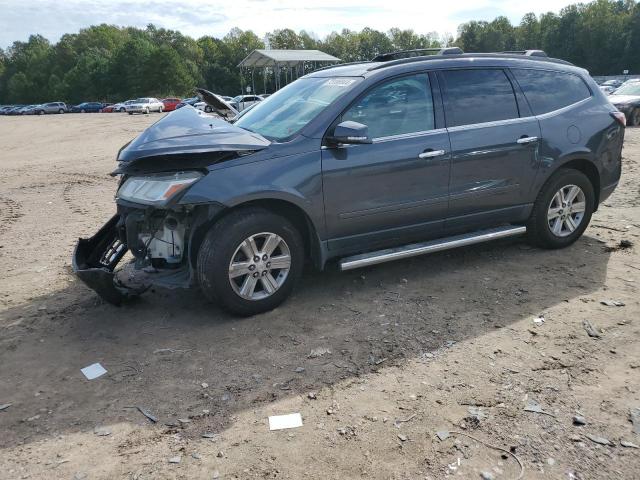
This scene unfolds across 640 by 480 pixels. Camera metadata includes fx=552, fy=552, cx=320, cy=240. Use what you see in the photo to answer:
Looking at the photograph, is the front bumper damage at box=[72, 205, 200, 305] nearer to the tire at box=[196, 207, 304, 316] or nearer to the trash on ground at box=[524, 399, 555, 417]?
the tire at box=[196, 207, 304, 316]

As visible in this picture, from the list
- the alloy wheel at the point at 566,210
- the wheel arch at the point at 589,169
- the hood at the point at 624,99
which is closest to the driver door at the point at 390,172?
the alloy wheel at the point at 566,210

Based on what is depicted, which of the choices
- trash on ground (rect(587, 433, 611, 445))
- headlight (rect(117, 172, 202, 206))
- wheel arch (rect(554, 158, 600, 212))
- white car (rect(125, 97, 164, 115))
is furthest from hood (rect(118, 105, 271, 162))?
white car (rect(125, 97, 164, 115))

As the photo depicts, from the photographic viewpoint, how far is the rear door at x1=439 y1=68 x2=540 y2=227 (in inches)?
193

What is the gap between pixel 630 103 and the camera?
18.2m

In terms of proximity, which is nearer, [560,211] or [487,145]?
[487,145]

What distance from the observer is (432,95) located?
4844 mm

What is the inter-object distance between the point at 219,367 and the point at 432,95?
9.64 ft

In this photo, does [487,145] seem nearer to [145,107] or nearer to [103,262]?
[103,262]

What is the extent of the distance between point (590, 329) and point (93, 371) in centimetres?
347

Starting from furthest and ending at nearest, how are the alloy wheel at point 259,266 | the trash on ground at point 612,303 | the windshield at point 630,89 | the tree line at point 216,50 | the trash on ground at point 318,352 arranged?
the tree line at point 216,50
the windshield at point 630,89
the trash on ground at point 612,303
the alloy wheel at point 259,266
the trash on ground at point 318,352

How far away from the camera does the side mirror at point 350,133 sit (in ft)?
13.8

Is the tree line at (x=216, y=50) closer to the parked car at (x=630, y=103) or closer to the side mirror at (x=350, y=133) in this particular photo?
the parked car at (x=630, y=103)

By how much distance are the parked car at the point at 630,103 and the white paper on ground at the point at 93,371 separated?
18.7m

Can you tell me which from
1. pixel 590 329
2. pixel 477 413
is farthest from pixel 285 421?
pixel 590 329
